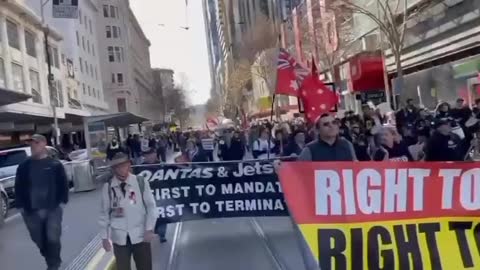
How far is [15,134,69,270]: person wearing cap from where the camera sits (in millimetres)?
8219

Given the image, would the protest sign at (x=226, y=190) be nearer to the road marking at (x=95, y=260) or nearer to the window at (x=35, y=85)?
the road marking at (x=95, y=260)

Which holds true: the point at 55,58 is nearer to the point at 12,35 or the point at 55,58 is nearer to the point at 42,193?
the point at 12,35

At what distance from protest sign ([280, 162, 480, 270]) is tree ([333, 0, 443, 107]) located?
22.5 metres

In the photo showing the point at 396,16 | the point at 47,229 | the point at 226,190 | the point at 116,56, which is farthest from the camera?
the point at 116,56

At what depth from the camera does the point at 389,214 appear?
5.54 m

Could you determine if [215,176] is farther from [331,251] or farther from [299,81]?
[299,81]

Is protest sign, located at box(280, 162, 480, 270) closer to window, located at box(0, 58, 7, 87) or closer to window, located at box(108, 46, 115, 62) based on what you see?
window, located at box(0, 58, 7, 87)

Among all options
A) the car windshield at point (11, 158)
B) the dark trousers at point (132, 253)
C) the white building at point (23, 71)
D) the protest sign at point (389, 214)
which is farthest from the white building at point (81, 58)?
the protest sign at point (389, 214)

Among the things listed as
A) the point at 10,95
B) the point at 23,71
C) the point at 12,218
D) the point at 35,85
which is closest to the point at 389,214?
the point at 12,218

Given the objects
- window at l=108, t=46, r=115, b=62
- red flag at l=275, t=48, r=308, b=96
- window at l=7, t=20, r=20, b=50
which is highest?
window at l=108, t=46, r=115, b=62

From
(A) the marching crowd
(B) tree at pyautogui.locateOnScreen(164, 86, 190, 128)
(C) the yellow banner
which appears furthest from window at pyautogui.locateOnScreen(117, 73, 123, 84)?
(C) the yellow banner

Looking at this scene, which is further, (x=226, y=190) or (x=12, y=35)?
(x=12, y=35)

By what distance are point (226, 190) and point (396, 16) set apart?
2698 centimetres

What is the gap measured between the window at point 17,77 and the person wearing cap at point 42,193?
34877 mm
